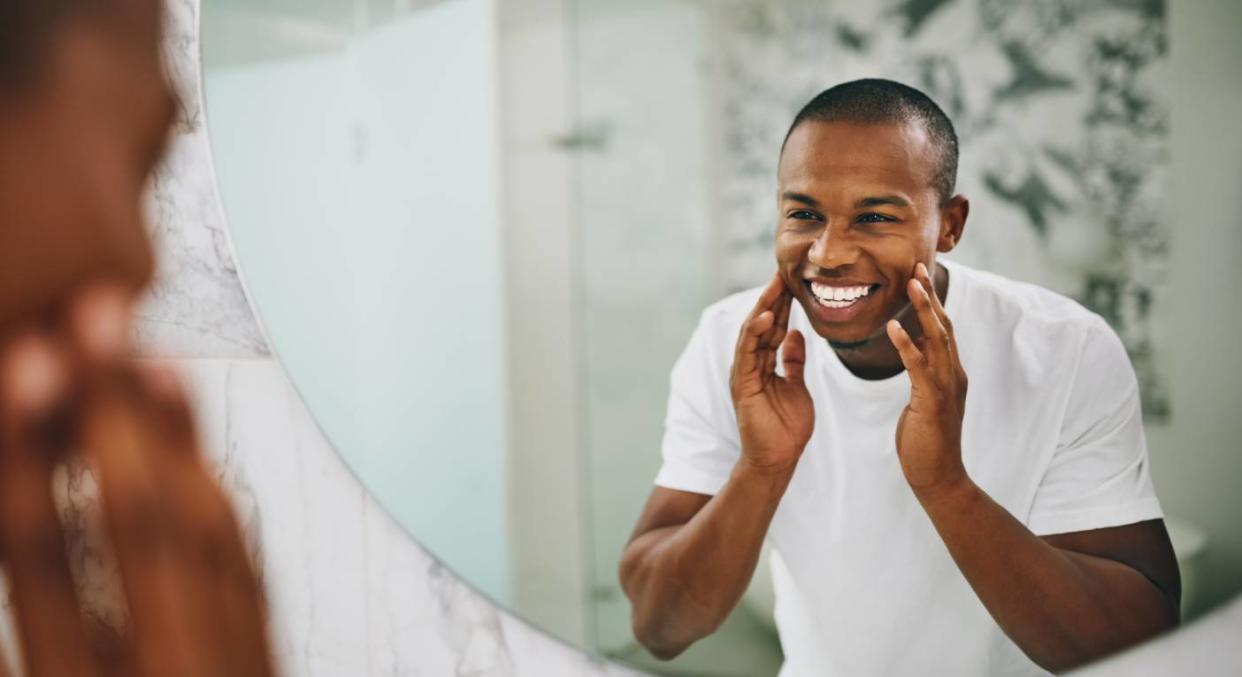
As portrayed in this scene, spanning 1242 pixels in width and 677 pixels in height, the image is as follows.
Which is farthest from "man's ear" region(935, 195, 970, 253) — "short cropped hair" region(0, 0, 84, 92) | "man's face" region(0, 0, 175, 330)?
"short cropped hair" region(0, 0, 84, 92)

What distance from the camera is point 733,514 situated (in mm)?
670

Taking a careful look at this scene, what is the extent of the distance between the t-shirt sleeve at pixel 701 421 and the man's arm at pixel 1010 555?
12 centimetres

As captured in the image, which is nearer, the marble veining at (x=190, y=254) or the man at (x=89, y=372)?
the man at (x=89, y=372)

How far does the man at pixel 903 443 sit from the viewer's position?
1.89ft

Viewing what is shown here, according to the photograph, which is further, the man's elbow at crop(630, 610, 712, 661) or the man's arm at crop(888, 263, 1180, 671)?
the man's elbow at crop(630, 610, 712, 661)

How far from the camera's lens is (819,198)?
0.61m

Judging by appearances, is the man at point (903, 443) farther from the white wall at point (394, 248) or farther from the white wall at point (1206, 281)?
the white wall at point (394, 248)

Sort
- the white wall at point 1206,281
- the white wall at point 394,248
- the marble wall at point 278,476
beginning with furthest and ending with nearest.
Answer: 1. the marble wall at point 278,476
2. the white wall at point 394,248
3. the white wall at point 1206,281

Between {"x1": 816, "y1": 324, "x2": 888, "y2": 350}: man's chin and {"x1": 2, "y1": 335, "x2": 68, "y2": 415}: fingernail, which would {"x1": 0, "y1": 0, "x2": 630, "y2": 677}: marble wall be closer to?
{"x1": 2, "y1": 335, "x2": 68, "y2": 415}: fingernail

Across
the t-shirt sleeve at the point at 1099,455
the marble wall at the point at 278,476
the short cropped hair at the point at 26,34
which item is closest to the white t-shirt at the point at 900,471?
the t-shirt sleeve at the point at 1099,455

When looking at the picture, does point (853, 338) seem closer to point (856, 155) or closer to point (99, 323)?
point (856, 155)

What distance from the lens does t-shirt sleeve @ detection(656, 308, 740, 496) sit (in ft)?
2.20

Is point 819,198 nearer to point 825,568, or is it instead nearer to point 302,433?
point 825,568

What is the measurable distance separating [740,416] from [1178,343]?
276 mm
